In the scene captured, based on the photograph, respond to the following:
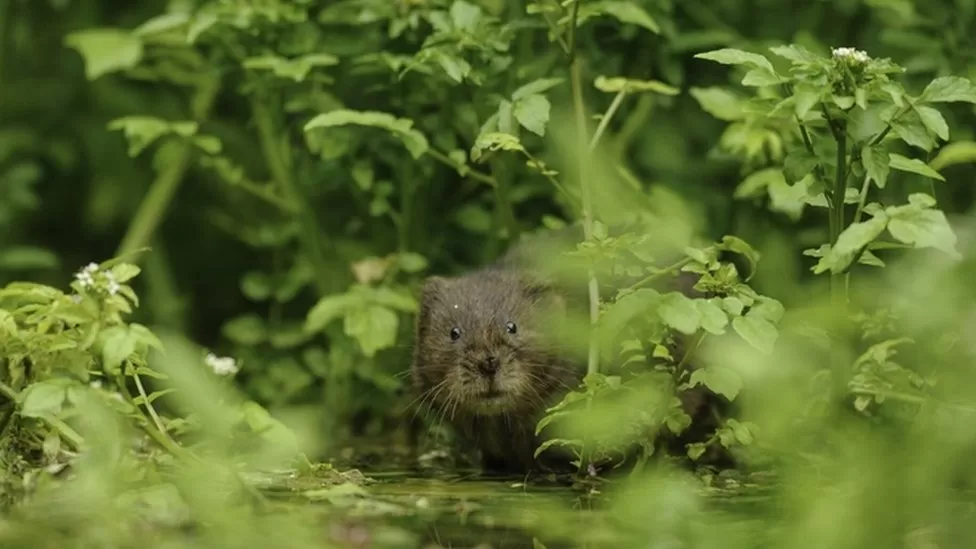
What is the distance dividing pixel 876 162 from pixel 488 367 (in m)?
1.23

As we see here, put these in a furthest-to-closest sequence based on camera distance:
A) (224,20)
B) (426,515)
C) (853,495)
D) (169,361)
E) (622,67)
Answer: (622,67) → (224,20) → (426,515) → (169,361) → (853,495)

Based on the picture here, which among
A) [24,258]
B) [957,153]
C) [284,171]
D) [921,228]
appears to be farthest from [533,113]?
[24,258]

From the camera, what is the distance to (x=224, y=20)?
4461mm

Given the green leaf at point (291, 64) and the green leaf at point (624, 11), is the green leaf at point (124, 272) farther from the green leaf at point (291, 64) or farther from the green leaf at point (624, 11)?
the green leaf at point (624, 11)

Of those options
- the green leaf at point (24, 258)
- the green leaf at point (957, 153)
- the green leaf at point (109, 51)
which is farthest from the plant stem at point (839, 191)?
the green leaf at point (24, 258)

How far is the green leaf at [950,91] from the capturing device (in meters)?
3.04

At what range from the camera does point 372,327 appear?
440 cm

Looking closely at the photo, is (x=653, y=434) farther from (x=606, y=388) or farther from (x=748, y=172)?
(x=748, y=172)

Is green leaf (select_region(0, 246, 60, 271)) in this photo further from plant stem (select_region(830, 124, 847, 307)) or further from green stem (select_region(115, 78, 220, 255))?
plant stem (select_region(830, 124, 847, 307))

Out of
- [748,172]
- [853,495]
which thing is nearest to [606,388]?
[853,495]

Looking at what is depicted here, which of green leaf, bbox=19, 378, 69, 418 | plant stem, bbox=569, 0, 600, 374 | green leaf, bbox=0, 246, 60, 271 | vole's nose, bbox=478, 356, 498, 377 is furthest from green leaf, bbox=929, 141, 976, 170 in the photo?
green leaf, bbox=0, 246, 60, 271

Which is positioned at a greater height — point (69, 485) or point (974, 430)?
point (974, 430)

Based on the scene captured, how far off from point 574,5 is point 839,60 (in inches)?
31.0

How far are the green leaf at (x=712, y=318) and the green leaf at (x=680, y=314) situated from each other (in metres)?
0.01
